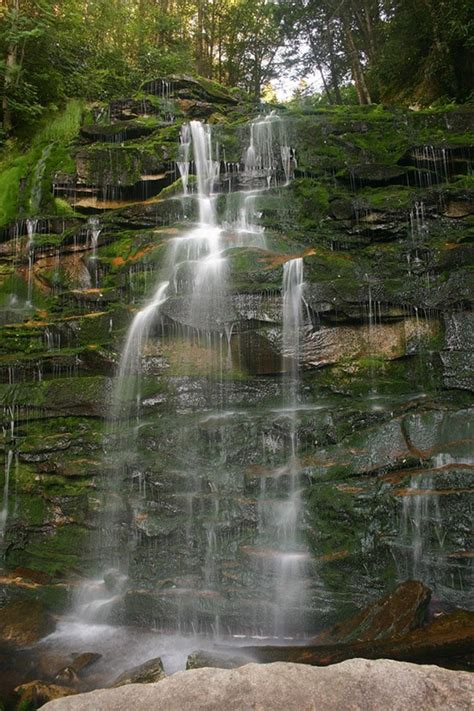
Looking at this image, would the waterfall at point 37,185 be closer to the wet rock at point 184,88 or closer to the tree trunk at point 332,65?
the wet rock at point 184,88

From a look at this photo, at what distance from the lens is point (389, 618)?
531 cm

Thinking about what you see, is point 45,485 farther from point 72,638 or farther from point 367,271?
point 367,271

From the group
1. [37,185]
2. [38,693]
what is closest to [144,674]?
[38,693]

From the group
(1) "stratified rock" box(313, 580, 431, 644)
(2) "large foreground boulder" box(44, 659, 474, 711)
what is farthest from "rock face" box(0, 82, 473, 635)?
(2) "large foreground boulder" box(44, 659, 474, 711)

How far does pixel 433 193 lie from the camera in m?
11.1

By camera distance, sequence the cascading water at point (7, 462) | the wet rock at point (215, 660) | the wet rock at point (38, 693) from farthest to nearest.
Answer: the cascading water at point (7, 462) → the wet rock at point (215, 660) → the wet rock at point (38, 693)

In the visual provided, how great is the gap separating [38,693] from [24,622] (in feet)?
5.95

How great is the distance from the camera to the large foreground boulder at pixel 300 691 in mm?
2086

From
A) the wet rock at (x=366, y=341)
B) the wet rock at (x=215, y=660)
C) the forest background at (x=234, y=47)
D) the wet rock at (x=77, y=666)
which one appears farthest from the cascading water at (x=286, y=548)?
the forest background at (x=234, y=47)

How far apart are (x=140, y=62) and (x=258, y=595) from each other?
21.6 metres

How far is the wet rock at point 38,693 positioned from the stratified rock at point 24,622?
1302mm

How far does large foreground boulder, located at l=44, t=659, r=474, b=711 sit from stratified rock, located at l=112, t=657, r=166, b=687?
298cm

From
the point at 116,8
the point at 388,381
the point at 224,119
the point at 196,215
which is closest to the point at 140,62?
the point at 116,8

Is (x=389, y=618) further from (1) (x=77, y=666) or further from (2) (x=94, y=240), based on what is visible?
(2) (x=94, y=240)
